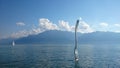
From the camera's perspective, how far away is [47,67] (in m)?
88.1

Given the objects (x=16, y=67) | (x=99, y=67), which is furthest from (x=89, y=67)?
(x=16, y=67)

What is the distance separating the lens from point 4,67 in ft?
287

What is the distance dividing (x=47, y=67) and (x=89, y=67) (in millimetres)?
17768

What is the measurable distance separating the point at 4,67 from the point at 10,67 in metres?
2.54

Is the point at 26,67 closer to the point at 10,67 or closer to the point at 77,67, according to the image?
the point at 10,67

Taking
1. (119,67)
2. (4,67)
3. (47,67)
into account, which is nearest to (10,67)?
(4,67)

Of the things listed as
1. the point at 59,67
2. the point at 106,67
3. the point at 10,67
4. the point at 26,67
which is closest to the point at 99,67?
the point at 106,67

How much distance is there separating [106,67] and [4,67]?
4284 centimetres

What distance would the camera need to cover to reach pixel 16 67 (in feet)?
285

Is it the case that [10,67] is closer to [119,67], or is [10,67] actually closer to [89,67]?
[89,67]

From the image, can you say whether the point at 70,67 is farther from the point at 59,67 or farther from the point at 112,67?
the point at 112,67

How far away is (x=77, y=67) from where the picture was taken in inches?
3484

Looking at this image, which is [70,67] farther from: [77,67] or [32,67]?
[32,67]

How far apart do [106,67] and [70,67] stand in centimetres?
1517
